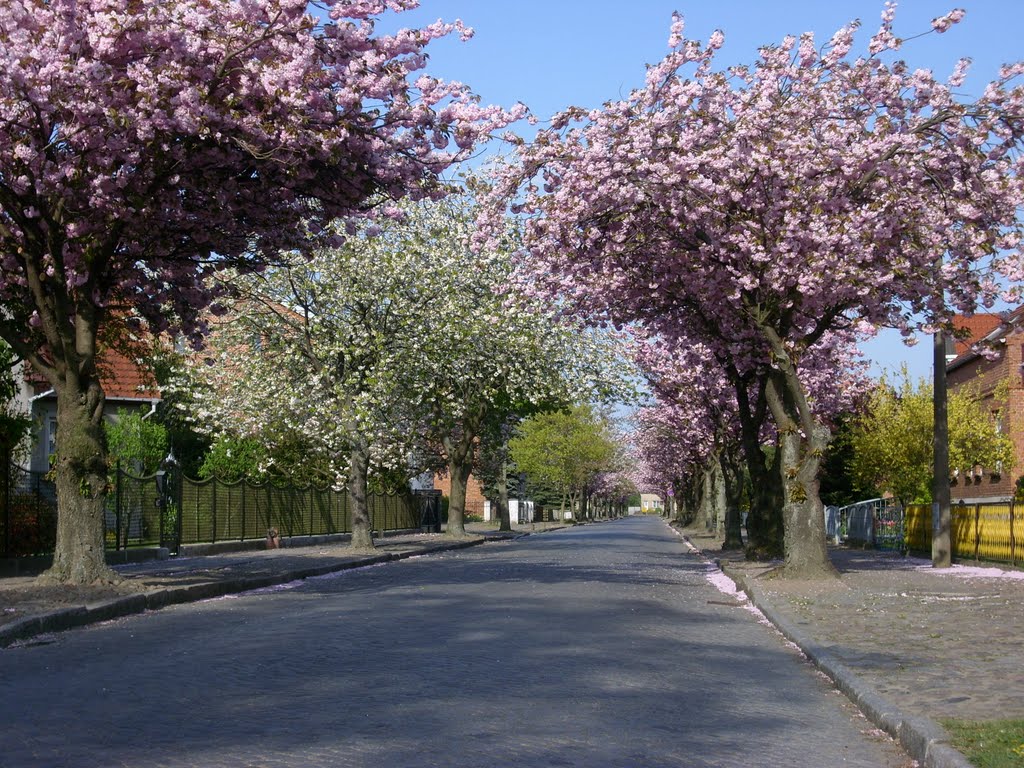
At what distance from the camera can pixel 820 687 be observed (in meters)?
9.15

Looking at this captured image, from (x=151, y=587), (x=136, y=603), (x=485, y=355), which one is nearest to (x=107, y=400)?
(x=485, y=355)

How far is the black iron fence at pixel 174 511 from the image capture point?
20141 millimetres

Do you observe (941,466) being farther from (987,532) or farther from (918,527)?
(918,527)

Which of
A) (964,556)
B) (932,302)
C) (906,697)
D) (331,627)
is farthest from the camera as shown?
(964,556)

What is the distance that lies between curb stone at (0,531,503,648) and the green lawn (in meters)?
8.46

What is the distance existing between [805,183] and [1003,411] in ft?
92.3

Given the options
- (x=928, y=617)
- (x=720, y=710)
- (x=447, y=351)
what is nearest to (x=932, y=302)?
(x=928, y=617)

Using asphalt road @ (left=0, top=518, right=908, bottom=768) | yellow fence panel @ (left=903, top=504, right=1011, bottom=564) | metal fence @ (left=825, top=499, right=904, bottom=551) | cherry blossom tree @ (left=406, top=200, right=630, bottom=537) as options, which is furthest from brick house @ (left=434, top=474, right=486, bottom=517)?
asphalt road @ (left=0, top=518, right=908, bottom=768)

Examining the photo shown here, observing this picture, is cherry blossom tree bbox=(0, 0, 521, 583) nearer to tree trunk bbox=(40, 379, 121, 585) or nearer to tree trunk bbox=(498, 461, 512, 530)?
tree trunk bbox=(40, 379, 121, 585)

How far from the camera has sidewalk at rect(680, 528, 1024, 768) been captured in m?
7.22

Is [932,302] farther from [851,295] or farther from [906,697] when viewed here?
[906,697]

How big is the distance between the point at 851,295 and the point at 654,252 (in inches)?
136

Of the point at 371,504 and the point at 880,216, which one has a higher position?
the point at 880,216

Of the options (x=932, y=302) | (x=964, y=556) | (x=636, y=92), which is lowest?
(x=964, y=556)
